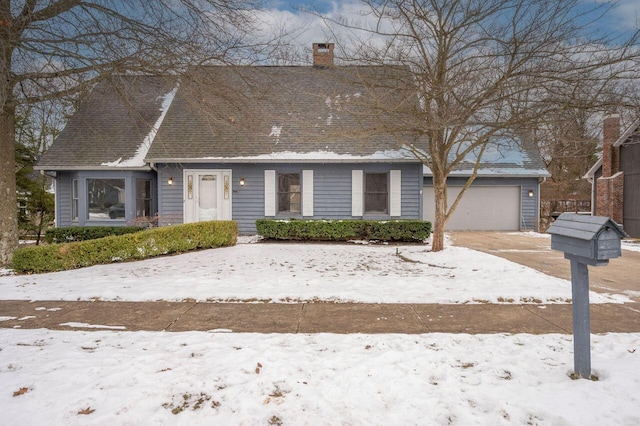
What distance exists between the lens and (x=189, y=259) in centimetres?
870

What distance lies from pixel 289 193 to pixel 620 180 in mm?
13644

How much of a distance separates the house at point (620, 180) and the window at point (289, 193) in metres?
12.1

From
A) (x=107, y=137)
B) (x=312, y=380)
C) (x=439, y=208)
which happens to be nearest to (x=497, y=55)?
(x=439, y=208)

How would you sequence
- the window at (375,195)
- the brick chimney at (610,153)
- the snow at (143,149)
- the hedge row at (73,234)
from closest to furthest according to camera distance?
1. the hedge row at (73,234)
2. the snow at (143,149)
3. the window at (375,195)
4. the brick chimney at (610,153)

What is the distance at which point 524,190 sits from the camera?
17.2 meters

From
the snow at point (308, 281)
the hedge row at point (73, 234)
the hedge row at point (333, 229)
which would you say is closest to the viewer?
the snow at point (308, 281)

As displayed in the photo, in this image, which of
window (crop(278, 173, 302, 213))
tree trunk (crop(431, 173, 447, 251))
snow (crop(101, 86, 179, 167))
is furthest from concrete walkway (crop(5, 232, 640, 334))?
window (crop(278, 173, 302, 213))

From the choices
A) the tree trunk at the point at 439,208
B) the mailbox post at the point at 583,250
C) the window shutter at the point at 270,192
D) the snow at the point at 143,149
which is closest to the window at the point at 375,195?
the window shutter at the point at 270,192

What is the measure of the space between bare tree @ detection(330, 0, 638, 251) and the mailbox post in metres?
3.94

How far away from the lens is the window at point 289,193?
14305 mm

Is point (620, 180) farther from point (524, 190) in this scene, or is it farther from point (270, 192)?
point (270, 192)

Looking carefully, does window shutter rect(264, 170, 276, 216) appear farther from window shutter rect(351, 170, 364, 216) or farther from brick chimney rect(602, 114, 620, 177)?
brick chimney rect(602, 114, 620, 177)

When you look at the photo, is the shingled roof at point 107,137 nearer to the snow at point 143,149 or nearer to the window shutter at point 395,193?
the snow at point 143,149

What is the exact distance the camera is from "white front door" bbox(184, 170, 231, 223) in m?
14.0
